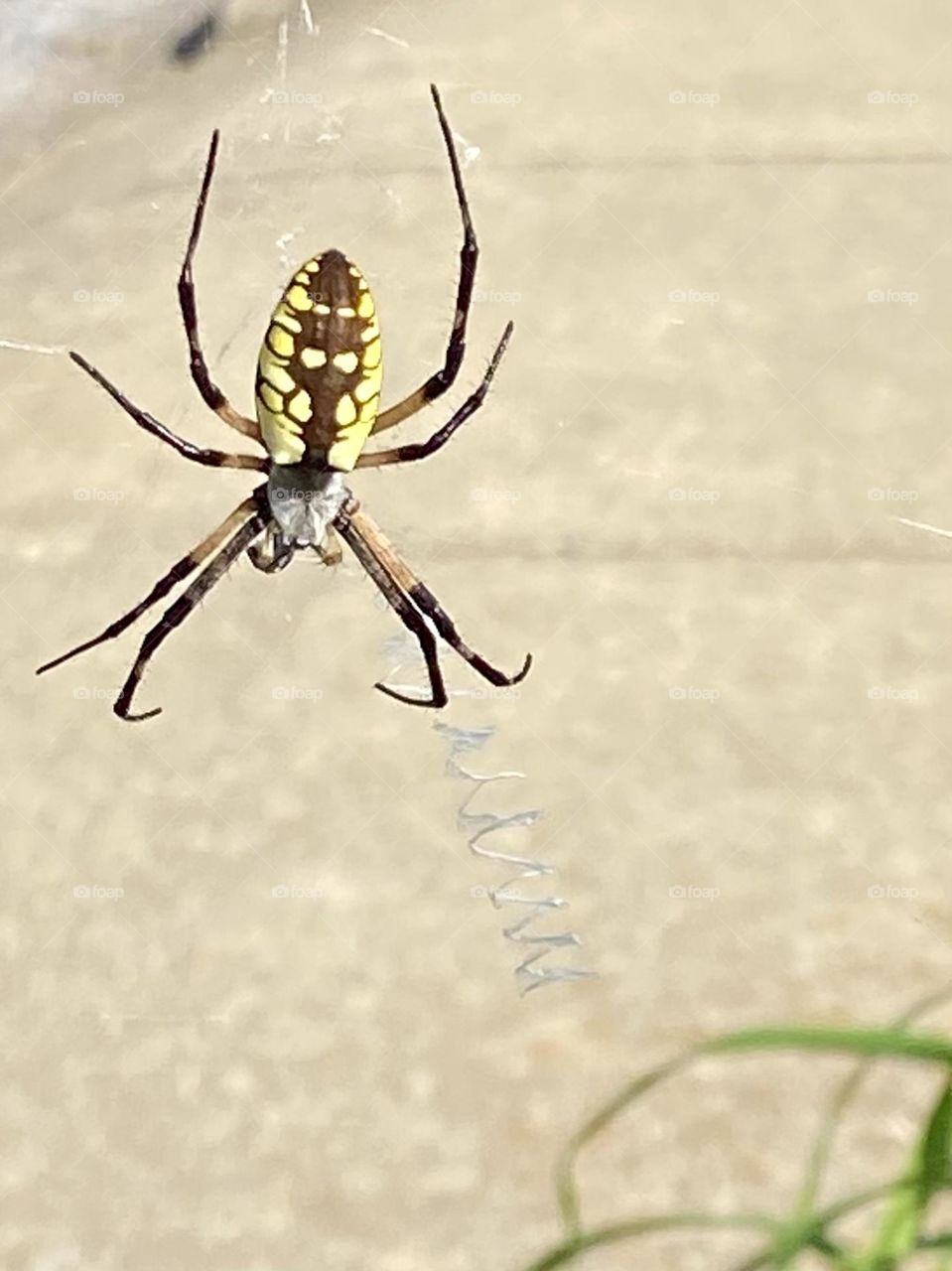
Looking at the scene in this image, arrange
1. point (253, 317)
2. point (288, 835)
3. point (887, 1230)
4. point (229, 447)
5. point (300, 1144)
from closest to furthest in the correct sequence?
point (887, 1230) < point (300, 1144) < point (288, 835) < point (229, 447) < point (253, 317)

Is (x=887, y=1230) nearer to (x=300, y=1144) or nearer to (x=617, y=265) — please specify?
(x=300, y=1144)

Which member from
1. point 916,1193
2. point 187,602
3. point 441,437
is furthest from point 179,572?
point 916,1193

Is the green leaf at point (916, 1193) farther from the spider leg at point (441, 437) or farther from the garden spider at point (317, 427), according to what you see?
the spider leg at point (441, 437)

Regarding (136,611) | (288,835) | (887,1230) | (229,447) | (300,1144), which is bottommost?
(300,1144)

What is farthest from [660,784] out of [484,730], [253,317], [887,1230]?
[887,1230]

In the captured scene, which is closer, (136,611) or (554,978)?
(136,611)

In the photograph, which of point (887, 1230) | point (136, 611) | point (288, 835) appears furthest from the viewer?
point (288, 835)

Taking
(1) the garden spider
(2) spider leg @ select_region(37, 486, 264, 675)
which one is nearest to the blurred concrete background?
(1) the garden spider

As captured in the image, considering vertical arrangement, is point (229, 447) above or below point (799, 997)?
above
